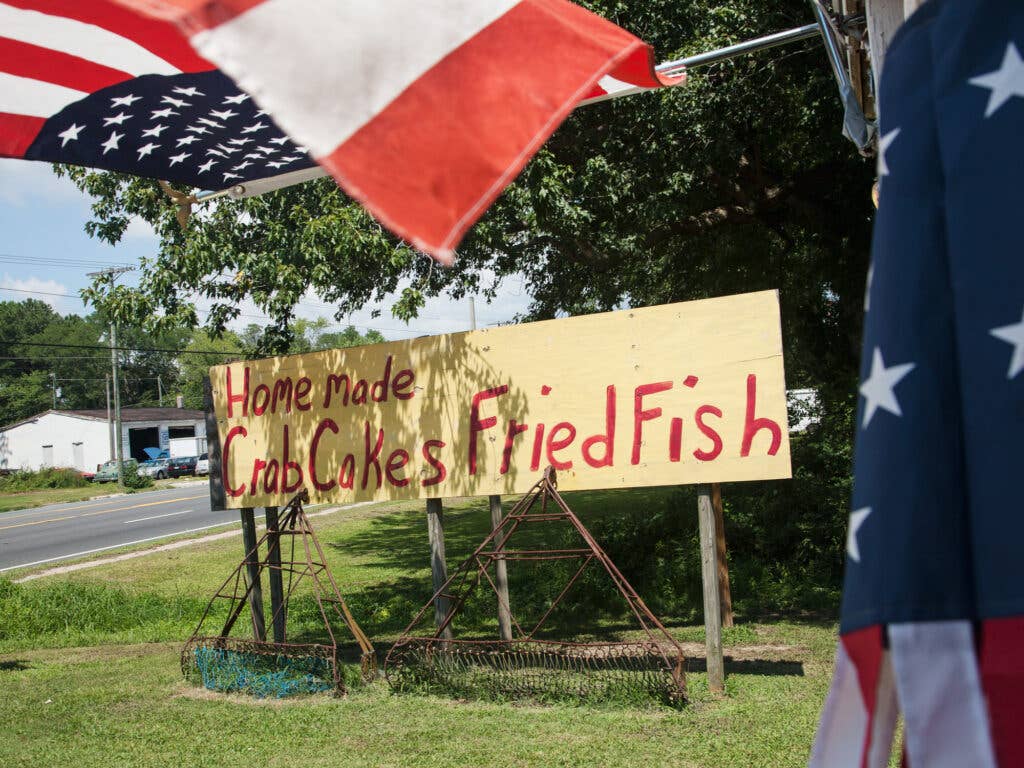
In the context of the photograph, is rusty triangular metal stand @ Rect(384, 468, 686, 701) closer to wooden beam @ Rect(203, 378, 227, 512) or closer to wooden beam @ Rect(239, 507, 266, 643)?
wooden beam @ Rect(239, 507, 266, 643)

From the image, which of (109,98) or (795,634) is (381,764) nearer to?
(109,98)

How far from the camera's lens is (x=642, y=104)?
975cm

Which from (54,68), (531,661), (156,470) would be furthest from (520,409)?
(156,470)

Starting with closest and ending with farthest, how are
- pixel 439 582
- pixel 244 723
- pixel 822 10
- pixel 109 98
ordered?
pixel 109 98, pixel 822 10, pixel 244 723, pixel 439 582

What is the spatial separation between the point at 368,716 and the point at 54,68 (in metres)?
5.14

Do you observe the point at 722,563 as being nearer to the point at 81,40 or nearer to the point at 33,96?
the point at 33,96

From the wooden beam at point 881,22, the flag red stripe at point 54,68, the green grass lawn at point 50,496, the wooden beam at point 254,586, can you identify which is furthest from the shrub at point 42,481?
the wooden beam at point 881,22

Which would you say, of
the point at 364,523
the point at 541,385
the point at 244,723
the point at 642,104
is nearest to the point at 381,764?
the point at 244,723

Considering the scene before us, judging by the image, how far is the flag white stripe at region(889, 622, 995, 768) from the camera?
1.10 m

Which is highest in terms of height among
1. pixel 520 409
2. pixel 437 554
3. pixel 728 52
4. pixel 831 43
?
pixel 831 43

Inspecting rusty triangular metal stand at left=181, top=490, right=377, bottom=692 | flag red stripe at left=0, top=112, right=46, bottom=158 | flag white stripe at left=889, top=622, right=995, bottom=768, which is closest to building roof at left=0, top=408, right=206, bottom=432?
rusty triangular metal stand at left=181, top=490, right=377, bottom=692

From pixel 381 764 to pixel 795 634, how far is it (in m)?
4.80

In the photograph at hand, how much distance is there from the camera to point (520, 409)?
7.50 metres

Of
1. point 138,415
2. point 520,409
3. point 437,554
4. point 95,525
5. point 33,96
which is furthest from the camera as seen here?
point 138,415
